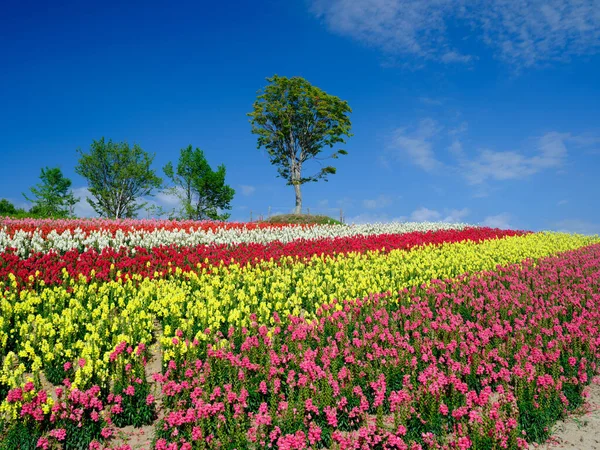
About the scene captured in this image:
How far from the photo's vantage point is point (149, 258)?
42.3 ft

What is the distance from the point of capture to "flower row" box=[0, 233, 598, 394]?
6.72 m

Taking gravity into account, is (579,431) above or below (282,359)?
below

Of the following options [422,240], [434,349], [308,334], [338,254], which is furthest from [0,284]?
[422,240]

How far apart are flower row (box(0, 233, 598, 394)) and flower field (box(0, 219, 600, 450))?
0.05 metres

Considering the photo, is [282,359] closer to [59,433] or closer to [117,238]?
[59,433]

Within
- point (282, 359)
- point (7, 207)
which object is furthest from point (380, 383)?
point (7, 207)

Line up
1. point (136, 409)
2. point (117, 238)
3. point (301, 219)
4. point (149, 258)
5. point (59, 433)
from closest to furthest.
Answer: point (59, 433)
point (136, 409)
point (149, 258)
point (117, 238)
point (301, 219)

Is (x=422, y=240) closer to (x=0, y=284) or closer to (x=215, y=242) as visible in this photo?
(x=215, y=242)

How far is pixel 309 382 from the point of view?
564 cm

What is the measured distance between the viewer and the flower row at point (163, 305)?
6719 millimetres

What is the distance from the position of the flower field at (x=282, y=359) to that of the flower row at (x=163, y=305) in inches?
1.8

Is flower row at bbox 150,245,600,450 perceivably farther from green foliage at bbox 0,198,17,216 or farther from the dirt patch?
green foliage at bbox 0,198,17,216

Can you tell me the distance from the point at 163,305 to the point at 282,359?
3421 mm

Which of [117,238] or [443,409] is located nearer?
[443,409]
